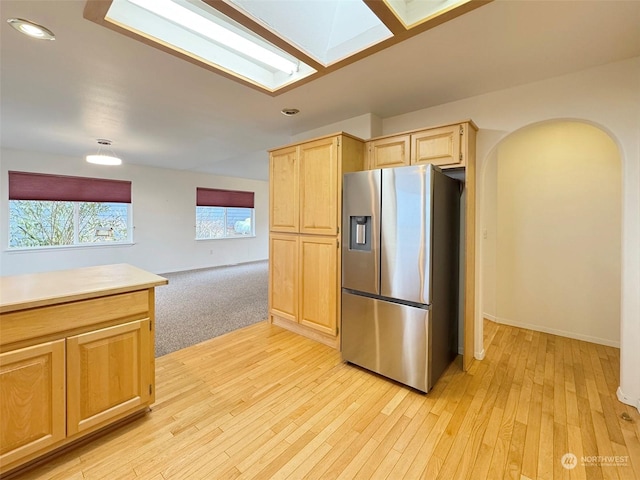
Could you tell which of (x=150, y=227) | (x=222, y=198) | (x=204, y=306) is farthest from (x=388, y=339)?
(x=222, y=198)

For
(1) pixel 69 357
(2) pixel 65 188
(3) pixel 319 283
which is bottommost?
(1) pixel 69 357

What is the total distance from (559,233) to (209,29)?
387 centimetres

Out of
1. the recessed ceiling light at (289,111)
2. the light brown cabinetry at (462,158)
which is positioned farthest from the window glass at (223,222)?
the light brown cabinetry at (462,158)

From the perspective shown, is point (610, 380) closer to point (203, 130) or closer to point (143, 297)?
point (143, 297)

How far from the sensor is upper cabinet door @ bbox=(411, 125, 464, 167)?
231 centimetres

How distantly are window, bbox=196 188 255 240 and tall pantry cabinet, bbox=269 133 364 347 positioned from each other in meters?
4.70

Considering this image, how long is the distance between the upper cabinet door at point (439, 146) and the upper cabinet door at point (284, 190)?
3.98 feet

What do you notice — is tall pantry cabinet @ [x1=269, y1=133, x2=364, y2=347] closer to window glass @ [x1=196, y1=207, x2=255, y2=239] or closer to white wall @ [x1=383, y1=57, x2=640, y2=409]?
white wall @ [x1=383, y1=57, x2=640, y2=409]

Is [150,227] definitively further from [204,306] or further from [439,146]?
[439,146]

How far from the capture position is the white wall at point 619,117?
1.92m

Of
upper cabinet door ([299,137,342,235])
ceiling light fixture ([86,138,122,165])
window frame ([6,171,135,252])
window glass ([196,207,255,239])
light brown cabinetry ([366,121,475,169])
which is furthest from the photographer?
window glass ([196,207,255,239])

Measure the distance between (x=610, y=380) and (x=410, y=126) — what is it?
2.76m

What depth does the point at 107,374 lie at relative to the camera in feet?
5.28

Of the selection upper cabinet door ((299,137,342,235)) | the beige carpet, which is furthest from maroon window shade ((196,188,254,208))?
upper cabinet door ((299,137,342,235))
